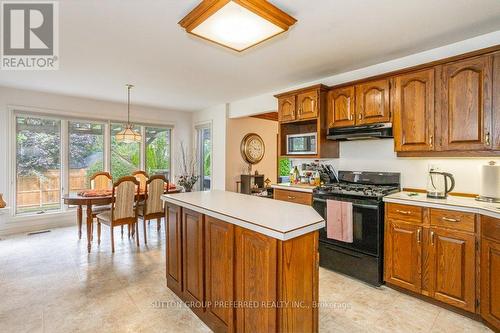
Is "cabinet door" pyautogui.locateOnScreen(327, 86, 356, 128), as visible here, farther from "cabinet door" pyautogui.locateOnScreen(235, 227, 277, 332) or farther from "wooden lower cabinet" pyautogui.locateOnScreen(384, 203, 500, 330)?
"cabinet door" pyautogui.locateOnScreen(235, 227, 277, 332)

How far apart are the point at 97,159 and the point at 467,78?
5.76 m

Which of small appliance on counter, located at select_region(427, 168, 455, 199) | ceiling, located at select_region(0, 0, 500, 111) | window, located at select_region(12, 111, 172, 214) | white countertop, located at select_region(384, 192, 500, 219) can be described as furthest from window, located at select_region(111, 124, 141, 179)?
small appliance on counter, located at select_region(427, 168, 455, 199)

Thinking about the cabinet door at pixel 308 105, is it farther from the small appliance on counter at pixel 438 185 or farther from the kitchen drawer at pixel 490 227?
the kitchen drawer at pixel 490 227

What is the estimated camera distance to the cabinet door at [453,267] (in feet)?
6.73

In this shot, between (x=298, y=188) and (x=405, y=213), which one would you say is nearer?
(x=405, y=213)

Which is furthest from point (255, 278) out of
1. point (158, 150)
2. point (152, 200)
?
point (158, 150)

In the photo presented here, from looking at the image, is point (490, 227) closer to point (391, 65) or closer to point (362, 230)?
point (362, 230)

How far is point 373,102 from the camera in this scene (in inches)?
112

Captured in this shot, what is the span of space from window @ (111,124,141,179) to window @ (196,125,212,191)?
4.49 feet

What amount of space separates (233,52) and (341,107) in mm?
1454

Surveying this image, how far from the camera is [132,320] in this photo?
6.63 feet

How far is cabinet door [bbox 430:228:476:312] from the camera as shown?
2.05 meters

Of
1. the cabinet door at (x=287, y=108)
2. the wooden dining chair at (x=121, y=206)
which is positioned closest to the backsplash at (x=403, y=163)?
the cabinet door at (x=287, y=108)
